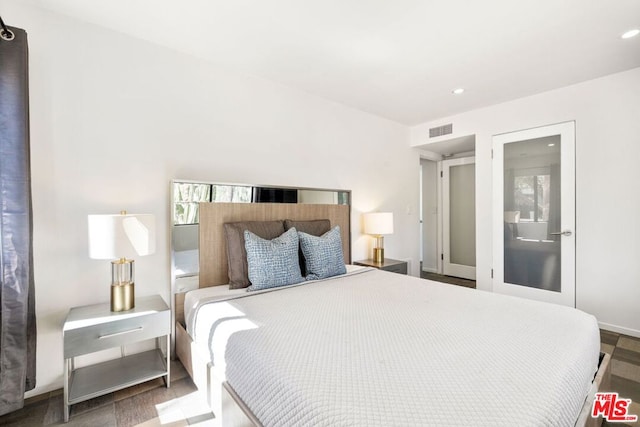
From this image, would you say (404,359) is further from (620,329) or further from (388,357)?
(620,329)

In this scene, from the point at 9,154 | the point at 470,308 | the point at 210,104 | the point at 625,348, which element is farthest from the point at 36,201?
the point at 625,348

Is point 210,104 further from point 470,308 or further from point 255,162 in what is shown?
point 470,308

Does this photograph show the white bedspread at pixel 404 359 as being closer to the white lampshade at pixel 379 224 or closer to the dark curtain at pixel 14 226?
the dark curtain at pixel 14 226

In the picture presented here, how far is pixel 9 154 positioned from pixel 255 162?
1634 millimetres

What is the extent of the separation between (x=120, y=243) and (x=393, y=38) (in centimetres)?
235

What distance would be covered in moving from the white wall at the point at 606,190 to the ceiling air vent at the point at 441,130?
1.01 metres

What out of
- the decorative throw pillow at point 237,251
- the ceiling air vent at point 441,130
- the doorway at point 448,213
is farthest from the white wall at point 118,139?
the doorway at point 448,213

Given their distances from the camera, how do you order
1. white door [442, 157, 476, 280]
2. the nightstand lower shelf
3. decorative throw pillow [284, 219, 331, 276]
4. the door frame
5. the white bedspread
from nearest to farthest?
the white bedspread → the nightstand lower shelf → decorative throw pillow [284, 219, 331, 276] → white door [442, 157, 476, 280] → the door frame

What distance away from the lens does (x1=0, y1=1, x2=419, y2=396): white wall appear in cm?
188

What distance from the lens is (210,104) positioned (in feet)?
8.31

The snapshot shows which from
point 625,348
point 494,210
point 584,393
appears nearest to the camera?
point 584,393

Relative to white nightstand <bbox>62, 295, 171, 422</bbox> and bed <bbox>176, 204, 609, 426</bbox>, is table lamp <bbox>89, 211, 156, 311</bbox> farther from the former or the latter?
bed <bbox>176, 204, 609, 426</bbox>

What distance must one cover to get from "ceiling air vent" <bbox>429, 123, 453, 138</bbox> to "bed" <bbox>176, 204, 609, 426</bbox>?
2.68 meters

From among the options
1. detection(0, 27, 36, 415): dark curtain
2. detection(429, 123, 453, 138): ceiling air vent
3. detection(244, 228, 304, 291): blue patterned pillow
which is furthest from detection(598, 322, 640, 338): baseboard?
detection(0, 27, 36, 415): dark curtain
